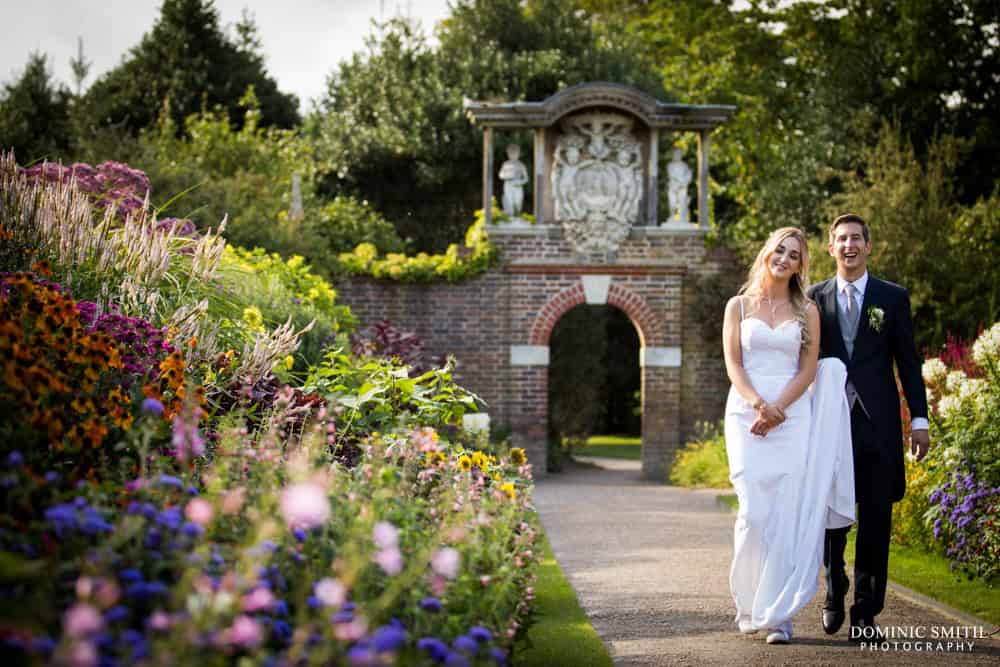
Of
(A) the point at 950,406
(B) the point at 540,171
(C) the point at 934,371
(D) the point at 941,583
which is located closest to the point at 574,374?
(B) the point at 540,171

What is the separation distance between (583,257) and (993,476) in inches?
373

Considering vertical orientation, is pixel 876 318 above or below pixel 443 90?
below

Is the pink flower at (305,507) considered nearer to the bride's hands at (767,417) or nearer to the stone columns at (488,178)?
the bride's hands at (767,417)

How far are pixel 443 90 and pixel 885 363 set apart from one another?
1852 cm

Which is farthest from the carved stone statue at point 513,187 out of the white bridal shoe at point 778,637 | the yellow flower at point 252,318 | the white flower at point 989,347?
the white bridal shoe at point 778,637

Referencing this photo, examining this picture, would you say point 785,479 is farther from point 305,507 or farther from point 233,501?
point 305,507

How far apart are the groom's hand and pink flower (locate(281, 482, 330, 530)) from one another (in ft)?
11.2

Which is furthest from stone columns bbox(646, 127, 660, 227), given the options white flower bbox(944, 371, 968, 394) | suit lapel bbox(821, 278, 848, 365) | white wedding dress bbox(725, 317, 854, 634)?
white wedding dress bbox(725, 317, 854, 634)

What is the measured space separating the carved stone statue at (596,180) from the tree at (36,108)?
39.9 ft

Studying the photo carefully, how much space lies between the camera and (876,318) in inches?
221

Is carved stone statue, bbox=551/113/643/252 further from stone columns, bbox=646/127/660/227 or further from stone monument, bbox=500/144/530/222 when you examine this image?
stone monument, bbox=500/144/530/222

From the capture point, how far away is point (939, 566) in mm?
7559

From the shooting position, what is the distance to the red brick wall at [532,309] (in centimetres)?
1622

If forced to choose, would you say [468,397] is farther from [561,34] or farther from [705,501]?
[561,34]
